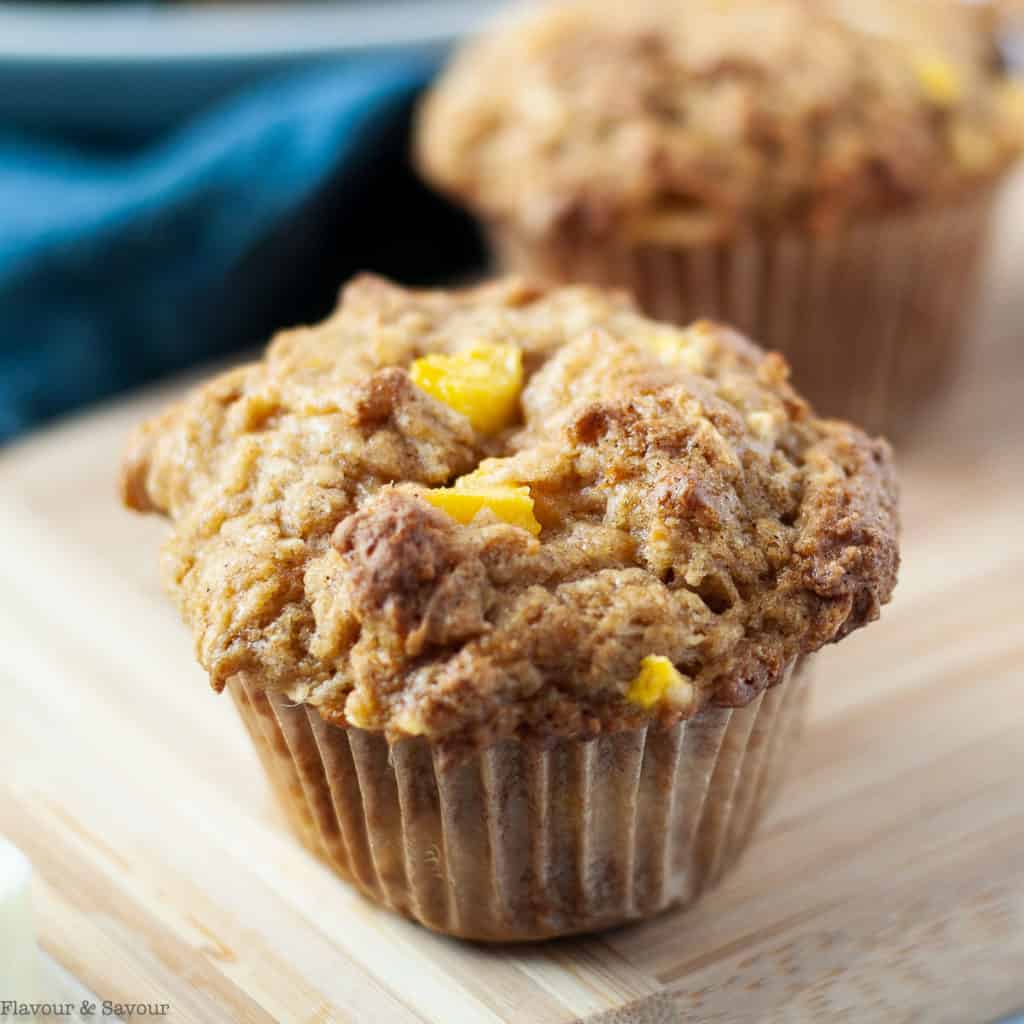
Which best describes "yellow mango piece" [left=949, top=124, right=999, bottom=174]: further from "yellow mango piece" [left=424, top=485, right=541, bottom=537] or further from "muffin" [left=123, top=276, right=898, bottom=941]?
"yellow mango piece" [left=424, top=485, right=541, bottom=537]

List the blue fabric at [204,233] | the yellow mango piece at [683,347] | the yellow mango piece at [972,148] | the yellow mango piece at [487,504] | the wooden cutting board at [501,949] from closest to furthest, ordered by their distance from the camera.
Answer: the yellow mango piece at [487,504] < the wooden cutting board at [501,949] < the yellow mango piece at [683,347] < the yellow mango piece at [972,148] < the blue fabric at [204,233]

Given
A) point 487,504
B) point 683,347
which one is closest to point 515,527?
point 487,504

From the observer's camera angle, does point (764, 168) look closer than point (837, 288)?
Yes

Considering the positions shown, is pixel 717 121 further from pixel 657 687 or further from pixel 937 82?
pixel 657 687

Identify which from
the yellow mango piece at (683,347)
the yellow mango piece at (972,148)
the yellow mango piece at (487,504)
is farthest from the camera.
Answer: the yellow mango piece at (972,148)

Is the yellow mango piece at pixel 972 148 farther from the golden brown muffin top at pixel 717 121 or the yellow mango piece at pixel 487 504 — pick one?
the yellow mango piece at pixel 487 504

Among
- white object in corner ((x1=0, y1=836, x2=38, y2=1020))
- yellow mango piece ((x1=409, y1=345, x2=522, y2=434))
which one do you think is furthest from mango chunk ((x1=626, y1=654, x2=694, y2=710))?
white object in corner ((x1=0, y1=836, x2=38, y2=1020))

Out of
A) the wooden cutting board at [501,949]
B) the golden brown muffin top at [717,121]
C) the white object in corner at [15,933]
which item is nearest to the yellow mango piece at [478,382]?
the wooden cutting board at [501,949]

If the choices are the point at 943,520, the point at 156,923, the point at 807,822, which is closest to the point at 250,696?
the point at 156,923
